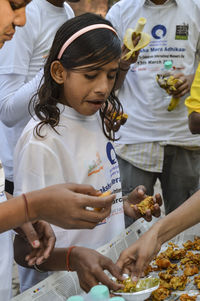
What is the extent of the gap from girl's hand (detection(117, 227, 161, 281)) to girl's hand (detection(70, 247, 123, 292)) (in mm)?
50

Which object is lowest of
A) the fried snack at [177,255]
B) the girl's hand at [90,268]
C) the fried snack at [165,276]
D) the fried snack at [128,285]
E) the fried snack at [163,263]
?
the fried snack at [177,255]

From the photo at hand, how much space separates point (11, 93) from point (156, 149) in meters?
1.13

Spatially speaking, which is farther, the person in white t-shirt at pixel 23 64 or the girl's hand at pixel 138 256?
the person in white t-shirt at pixel 23 64

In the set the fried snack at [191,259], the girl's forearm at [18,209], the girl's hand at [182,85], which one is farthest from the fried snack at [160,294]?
the girl's hand at [182,85]

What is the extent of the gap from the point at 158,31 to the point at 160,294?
1747 mm

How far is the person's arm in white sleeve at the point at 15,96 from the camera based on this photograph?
194cm

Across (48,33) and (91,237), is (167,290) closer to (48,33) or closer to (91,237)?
(91,237)

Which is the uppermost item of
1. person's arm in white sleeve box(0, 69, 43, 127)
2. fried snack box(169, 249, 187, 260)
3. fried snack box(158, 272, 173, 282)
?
person's arm in white sleeve box(0, 69, 43, 127)

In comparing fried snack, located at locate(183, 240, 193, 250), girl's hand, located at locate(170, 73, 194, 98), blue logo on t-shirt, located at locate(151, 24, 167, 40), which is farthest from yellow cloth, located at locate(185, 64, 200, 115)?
fried snack, located at locate(183, 240, 193, 250)

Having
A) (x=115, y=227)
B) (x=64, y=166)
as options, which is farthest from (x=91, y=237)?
(x=64, y=166)

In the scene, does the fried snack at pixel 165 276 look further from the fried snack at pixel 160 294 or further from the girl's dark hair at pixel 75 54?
the girl's dark hair at pixel 75 54

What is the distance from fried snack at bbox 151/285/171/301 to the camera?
1532 mm

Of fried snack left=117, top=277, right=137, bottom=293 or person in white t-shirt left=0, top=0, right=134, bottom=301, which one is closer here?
person in white t-shirt left=0, top=0, right=134, bottom=301

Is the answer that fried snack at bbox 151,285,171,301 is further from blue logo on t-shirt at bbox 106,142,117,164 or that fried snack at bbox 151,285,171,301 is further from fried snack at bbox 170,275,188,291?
blue logo on t-shirt at bbox 106,142,117,164
